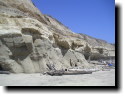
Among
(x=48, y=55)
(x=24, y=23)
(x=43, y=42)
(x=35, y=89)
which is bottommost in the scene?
(x=35, y=89)

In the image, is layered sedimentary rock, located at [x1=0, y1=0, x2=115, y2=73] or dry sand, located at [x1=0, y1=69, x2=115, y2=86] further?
layered sedimentary rock, located at [x1=0, y1=0, x2=115, y2=73]

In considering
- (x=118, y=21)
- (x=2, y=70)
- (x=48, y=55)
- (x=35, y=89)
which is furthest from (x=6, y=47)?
(x=118, y=21)

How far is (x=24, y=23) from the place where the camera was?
728 inches

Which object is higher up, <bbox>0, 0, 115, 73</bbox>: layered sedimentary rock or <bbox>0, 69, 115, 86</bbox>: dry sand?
<bbox>0, 0, 115, 73</bbox>: layered sedimentary rock

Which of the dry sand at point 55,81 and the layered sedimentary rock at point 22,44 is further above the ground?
the layered sedimentary rock at point 22,44

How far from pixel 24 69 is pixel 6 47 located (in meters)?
2.36

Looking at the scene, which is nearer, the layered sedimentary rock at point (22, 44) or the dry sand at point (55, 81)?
the dry sand at point (55, 81)

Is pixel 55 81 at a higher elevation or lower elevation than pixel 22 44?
lower

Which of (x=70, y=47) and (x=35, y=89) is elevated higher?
(x=70, y=47)

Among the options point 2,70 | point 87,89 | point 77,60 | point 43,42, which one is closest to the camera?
point 87,89

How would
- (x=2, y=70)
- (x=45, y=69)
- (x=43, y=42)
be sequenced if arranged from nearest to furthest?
1. (x=2, y=70)
2. (x=45, y=69)
3. (x=43, y=42)

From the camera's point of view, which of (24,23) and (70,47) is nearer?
(24,23)

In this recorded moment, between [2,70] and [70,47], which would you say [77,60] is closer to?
[70,47]

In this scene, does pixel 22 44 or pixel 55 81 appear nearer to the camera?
pixel 55 81
